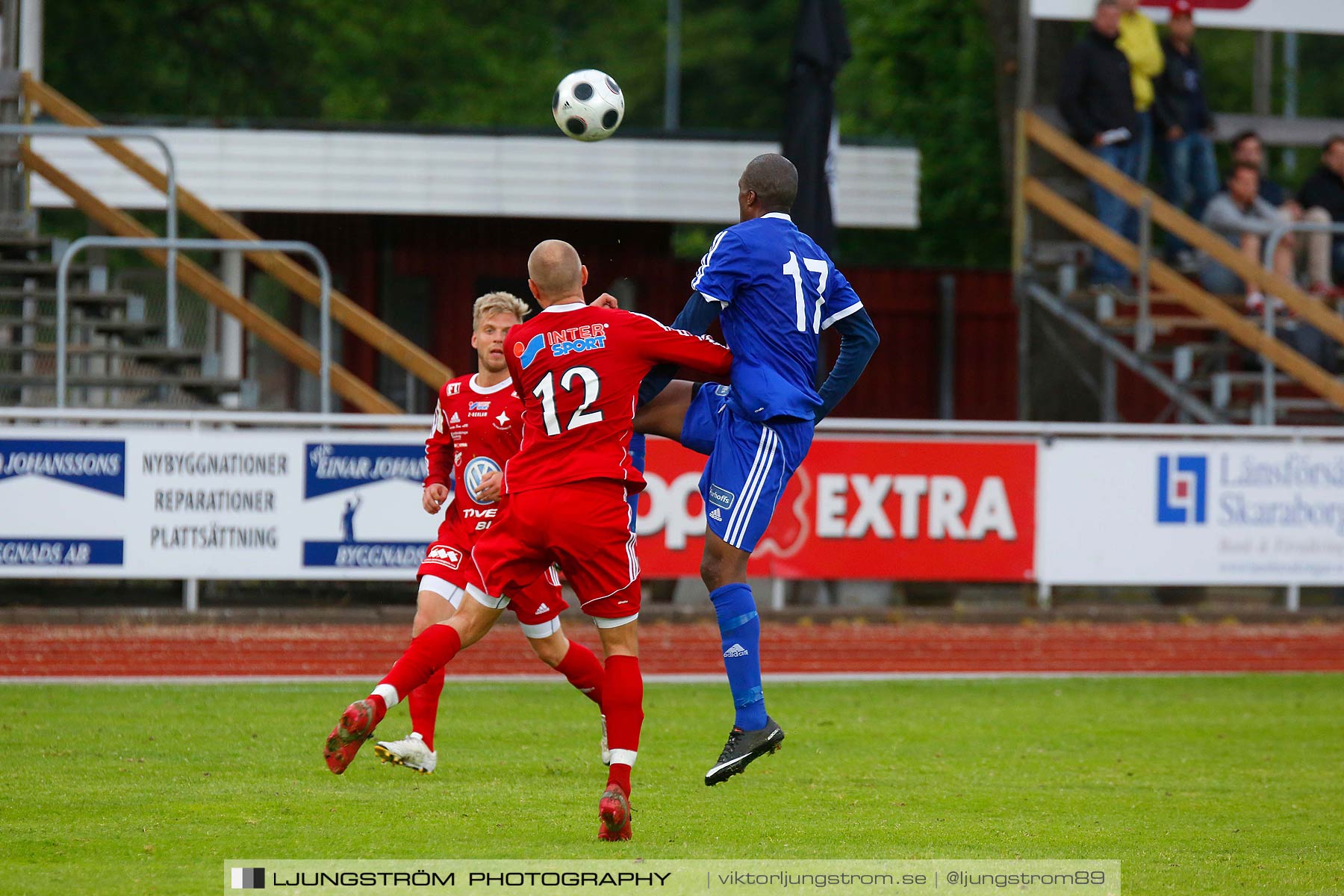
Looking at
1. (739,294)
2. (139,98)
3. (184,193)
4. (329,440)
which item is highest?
(139,98)

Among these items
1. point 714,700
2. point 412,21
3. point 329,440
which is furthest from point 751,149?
point 412,21

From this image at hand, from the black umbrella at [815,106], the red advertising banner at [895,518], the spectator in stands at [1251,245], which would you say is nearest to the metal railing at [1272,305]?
the spectator in stands at [1251,245]

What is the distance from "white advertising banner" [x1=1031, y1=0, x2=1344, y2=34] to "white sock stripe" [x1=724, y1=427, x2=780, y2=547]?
14593 mm

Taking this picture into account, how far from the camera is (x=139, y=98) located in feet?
111

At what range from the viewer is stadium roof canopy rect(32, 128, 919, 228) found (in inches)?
722

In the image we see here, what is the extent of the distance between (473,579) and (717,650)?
6.87 meters

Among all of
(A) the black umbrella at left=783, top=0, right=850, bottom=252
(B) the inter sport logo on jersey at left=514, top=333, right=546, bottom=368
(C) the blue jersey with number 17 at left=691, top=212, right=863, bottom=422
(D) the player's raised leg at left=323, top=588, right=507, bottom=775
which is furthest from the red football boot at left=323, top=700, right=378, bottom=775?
(A) the black umbrella at left=783, top=0, right=850, bottom=252

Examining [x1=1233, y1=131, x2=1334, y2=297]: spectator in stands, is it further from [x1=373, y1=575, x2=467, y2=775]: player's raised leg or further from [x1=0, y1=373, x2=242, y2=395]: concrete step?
[x1=373, y1=575, x2=467, y2=775]: player's raised leg

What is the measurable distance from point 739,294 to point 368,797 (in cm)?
240

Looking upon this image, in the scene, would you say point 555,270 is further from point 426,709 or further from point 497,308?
point 426,709

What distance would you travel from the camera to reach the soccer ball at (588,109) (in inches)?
316

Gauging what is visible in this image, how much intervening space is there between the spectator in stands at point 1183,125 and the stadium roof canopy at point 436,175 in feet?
13.7

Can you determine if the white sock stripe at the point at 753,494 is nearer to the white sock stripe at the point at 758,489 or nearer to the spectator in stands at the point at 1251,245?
the white sock stripe at the point at 758,489

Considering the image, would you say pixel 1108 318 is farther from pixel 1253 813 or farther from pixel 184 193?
pixel 1253 813
